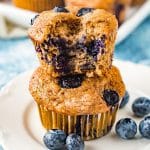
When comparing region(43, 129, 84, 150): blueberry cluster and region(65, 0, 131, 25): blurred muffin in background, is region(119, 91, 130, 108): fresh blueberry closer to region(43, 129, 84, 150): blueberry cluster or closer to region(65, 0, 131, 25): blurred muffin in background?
region(43, 129, 84, 150): blueberry cluster

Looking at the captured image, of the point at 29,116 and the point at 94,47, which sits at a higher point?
the point at 94,47

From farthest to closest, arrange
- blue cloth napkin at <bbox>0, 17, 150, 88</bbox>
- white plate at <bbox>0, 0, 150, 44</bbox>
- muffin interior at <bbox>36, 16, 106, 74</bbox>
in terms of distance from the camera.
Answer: white plate at <bbox>0, 0, 150, 44</bbox>
blue cloth napkin at <bbox>0, 17, 150, 88</bbox>
muffin interior at <bbox>36, 16, 106, 74</bbox>

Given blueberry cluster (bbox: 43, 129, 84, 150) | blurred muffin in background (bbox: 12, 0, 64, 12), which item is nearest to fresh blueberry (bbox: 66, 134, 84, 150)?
blueberry cluster (bbox: 43, 129, 84, 150)

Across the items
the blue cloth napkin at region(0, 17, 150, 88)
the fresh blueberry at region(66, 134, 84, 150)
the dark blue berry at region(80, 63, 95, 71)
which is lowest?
the fresh blueberry at region(66, 134, 84, 150)

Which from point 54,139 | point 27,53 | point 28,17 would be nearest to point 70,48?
point 54,139

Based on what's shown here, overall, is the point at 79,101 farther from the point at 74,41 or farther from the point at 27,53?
the point at 27,53

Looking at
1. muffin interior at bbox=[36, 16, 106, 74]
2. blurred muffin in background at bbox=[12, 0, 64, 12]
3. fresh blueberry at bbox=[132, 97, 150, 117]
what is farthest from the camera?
blurred muffin in background at bbox=[12, 0, 64, 12]

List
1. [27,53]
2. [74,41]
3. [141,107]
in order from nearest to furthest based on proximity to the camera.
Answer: [74,41] < [141,107] < [27,53]
